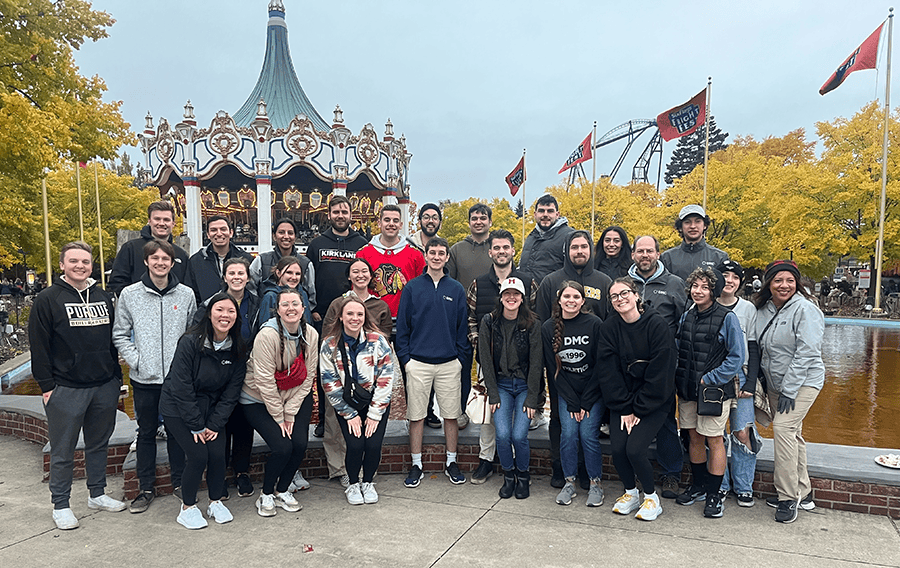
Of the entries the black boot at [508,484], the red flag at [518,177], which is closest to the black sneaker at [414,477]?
the black boot at [508,484]

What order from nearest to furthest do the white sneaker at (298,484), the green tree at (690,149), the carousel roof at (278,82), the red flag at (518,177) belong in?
the white sneaker at (298,484)
the carousel roof at (278,82)
the red flag at (518,177)
the green tree at (690,149)

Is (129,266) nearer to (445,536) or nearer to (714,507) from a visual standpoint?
(445,536)

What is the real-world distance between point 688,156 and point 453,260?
56.6 meters

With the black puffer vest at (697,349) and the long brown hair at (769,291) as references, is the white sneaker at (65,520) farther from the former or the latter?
the long brown hair at (769,291)

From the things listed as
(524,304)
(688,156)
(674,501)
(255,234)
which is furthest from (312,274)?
(688,156)

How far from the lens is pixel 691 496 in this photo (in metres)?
4.25

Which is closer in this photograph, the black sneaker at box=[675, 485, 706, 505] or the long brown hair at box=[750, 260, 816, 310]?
the long brown hair at box=[750, 260, 816, 310]

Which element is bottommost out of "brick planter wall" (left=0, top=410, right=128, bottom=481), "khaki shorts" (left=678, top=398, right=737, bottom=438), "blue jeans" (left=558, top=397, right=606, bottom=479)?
"brick planter wall" (left=0, top=410, right=128, bottom=481)

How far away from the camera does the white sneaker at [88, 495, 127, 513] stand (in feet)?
13.5

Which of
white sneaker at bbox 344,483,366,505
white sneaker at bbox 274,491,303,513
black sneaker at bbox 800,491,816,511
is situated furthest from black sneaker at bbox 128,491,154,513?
black sneaker at bbox 800,491,816,511

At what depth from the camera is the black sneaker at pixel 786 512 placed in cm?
391

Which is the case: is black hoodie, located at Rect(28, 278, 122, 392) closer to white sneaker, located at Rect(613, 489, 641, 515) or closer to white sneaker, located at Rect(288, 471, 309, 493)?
white sneaker, located at Rect(288, 471, 309, 493)

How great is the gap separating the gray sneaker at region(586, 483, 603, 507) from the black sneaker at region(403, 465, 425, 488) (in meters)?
1.43

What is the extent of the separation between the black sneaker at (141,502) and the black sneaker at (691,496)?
4.18m
